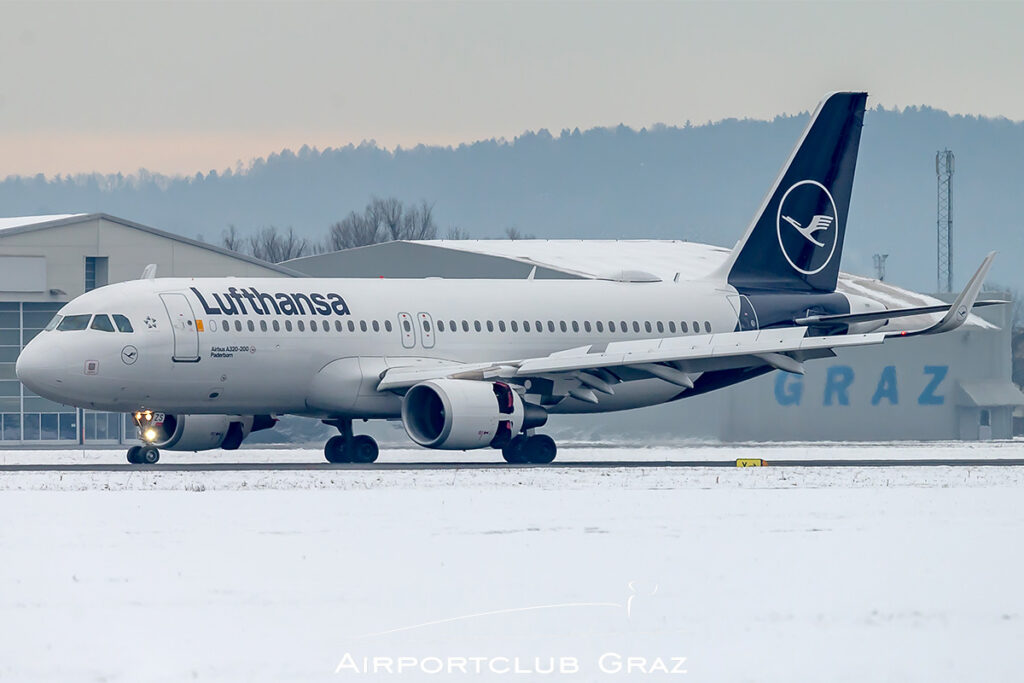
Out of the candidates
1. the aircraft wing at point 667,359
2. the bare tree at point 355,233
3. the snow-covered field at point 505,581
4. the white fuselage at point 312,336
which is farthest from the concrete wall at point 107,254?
the bare tree at point 355,233

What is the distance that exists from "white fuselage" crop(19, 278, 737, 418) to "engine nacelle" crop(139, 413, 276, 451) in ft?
5.17

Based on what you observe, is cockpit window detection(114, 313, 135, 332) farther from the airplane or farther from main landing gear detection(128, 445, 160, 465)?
main landing gear detection(128, 445, 160, 465)

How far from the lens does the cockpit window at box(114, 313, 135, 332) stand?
122 feet

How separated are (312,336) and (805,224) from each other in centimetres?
1525

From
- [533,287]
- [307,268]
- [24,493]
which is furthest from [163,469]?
[307,268]

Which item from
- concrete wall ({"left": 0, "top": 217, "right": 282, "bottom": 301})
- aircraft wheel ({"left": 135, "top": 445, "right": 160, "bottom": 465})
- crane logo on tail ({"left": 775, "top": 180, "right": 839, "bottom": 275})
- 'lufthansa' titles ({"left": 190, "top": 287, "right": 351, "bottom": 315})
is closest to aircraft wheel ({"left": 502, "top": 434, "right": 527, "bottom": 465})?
'lufthansa' titles ({"left": 190, "top": 287, "right": 351, "bottom": 315})

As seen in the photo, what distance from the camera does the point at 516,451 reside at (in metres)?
40.2

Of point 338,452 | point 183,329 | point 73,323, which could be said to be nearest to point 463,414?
point 338,452

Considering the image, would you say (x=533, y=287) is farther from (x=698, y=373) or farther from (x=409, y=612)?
(x=409, y=612)

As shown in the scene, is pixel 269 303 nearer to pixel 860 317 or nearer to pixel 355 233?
pixel 860 317

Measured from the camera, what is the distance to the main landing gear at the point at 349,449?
136 ft

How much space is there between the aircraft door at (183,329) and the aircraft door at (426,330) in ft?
19.0

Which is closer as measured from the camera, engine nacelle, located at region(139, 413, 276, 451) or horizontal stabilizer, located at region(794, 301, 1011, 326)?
engine nacelle, located at region(139, 413, 276, 451)

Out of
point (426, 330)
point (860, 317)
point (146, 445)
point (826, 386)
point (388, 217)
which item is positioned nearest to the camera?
point (146, 445)
